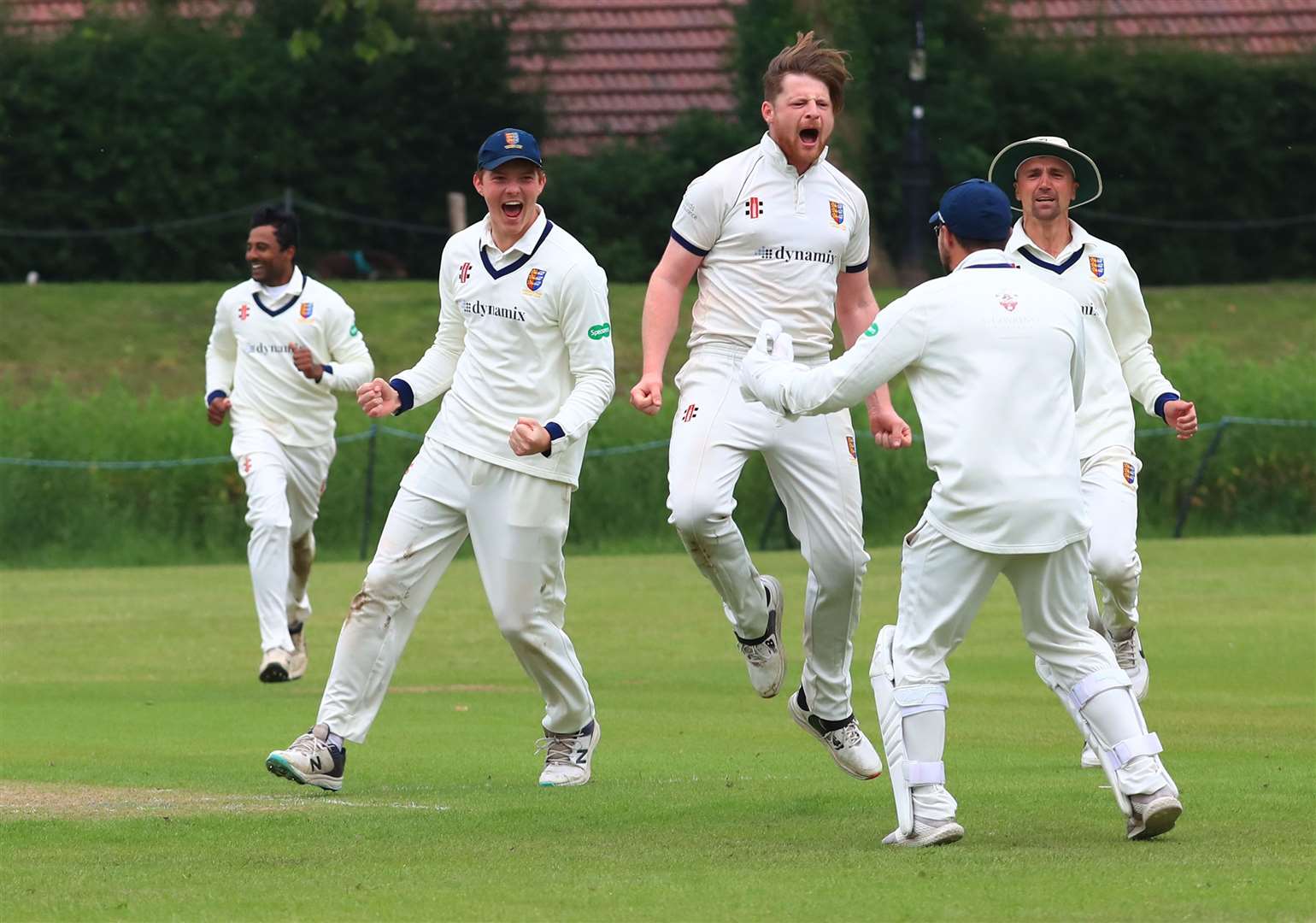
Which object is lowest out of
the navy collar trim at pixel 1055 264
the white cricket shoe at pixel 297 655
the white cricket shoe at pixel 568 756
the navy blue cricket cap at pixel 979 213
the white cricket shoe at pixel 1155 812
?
the white cricket shoe at pixel 297 655

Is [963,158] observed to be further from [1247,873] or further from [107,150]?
[1247,873]

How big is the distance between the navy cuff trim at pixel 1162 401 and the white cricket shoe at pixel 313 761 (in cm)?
367

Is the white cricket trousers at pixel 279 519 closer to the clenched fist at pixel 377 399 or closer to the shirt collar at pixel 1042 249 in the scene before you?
the clenched fist at pixel 377 399

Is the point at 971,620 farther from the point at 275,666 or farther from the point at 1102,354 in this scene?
the point at 275,666

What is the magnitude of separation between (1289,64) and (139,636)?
2493 cm

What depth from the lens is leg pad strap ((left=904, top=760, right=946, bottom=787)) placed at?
729 centimetres

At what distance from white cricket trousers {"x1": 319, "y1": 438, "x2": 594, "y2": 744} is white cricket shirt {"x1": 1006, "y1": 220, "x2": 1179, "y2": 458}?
2286 mm

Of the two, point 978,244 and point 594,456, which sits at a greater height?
point 978,244

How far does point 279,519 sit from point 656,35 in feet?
79.5

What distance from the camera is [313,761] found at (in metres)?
8.69

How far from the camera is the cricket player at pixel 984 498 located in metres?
7.18

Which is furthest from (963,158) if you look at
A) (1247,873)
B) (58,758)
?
(1247,873)

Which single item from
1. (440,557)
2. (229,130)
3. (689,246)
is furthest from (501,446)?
(229,130)

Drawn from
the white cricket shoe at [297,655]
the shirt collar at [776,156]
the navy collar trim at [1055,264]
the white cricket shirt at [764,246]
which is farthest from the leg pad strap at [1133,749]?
the white cricket shoe at [297,655]
